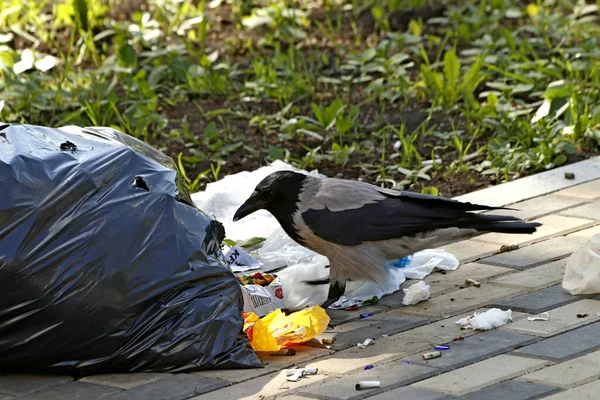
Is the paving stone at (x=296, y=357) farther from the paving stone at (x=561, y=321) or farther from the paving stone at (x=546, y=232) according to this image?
the paving stone at (x=546, y=232)

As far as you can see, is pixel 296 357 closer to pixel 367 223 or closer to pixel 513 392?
pixel 367 223

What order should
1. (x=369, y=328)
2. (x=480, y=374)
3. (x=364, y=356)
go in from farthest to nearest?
(x=369, y=328), (x=364, y=356), (x=480, y=374)

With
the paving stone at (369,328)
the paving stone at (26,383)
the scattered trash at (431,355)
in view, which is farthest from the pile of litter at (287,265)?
the paving stone at (26,383)

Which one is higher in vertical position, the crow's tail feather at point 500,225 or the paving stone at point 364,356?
the crow's tail feather at point 500,225

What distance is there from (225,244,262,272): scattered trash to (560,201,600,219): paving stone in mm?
1469

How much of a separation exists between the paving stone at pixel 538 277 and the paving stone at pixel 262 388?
42.7 inches

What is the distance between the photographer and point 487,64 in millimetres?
6832

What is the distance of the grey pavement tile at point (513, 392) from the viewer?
2.90 metres

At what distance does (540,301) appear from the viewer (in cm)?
378

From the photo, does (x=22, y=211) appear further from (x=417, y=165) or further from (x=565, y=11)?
(x=565, y=11)

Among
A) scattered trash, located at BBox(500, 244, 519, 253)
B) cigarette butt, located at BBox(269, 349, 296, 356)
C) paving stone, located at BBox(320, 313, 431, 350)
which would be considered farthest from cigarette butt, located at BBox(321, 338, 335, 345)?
scattered trash, located at BBox(500, 244, 519, 253)

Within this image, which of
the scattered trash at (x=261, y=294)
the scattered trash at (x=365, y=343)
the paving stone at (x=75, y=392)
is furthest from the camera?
the scattered trash at (x=261, y=294)

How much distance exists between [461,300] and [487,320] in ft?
1.15

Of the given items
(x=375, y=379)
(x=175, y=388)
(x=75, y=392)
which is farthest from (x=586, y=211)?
(x=75, y=392)
